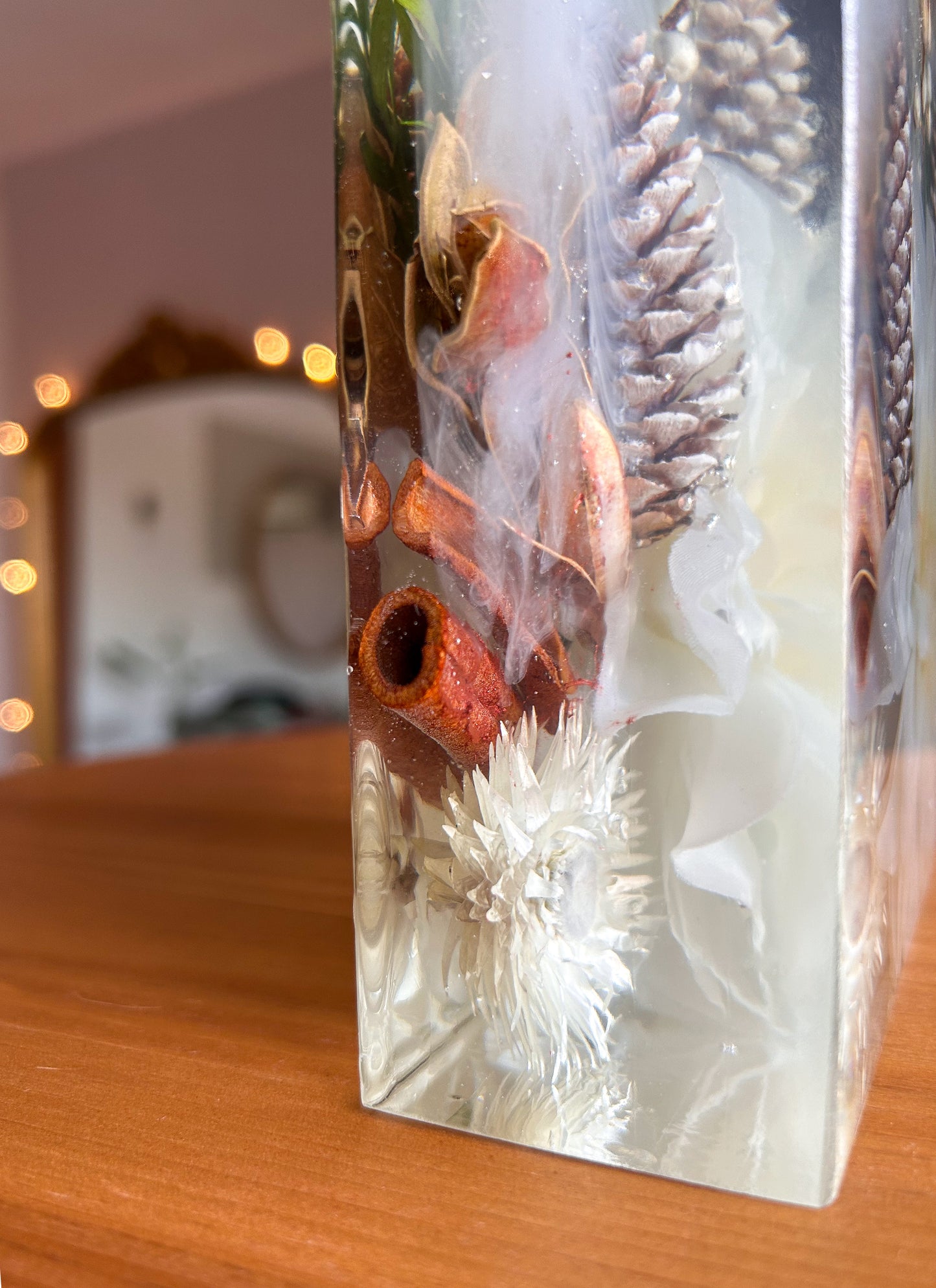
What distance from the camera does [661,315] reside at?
0.71 ft

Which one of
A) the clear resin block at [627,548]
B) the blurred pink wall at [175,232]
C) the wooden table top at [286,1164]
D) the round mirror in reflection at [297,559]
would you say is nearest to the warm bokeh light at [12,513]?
the blurred pink wall at [175,232]

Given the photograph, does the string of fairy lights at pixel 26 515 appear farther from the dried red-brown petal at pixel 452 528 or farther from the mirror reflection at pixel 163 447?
the dried red-brown petal at pixel 452 528

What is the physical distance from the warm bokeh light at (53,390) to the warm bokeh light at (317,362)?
0.59 metres

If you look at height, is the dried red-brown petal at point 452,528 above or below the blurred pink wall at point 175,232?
below

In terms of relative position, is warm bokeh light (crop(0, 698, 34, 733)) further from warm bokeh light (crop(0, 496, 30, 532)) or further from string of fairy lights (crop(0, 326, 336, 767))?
warm bokeh light (crop(0, 496, 30, 532))

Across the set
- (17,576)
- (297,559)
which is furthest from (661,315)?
(17,576)

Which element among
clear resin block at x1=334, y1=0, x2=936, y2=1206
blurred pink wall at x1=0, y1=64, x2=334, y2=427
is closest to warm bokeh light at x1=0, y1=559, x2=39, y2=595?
blurred pink wall at x1=0, y1=64, x2=334, y2=427

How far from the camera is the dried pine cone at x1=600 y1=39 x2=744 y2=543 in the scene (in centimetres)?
21

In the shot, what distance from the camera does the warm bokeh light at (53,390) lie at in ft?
8.43

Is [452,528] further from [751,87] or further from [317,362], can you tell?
[317,362]

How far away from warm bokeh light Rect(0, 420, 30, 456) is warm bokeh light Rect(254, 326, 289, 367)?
603 mm

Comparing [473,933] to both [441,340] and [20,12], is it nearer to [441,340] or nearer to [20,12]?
[441,340]

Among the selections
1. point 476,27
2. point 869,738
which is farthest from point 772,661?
point 476,27

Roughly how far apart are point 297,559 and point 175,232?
0.82m
